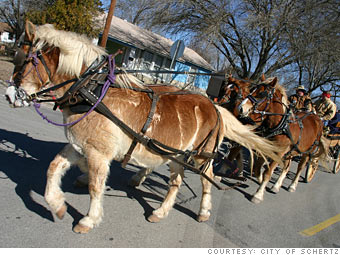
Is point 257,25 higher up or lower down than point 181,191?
higher up

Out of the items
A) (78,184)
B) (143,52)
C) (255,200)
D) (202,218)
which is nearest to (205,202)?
(202,218)

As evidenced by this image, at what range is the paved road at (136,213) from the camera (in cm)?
302

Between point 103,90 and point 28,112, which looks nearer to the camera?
point 103,90

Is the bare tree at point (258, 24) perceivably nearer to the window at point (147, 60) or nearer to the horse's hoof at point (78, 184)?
the window at point (147, 60)

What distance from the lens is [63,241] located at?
2.84 metres

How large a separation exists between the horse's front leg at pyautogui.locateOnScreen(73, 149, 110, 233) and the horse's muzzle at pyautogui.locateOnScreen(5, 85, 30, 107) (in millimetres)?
879

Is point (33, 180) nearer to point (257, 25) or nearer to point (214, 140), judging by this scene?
point (214, 140)

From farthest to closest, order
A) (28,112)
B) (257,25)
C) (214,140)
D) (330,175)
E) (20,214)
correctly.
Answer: (257,25) < (330,175) < (28,112) < (214,140) < (20,214)

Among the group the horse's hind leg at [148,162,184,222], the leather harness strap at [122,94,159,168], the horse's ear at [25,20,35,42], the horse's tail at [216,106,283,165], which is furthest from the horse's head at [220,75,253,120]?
the horse's ear at [25,20,35,42]

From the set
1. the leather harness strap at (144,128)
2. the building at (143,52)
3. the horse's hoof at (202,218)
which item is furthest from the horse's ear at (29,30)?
the building at (143,52)

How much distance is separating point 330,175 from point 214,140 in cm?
748

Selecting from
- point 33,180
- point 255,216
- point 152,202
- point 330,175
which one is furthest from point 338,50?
Answer: point 33,180

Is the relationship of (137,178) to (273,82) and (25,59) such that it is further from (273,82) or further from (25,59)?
(273,82)

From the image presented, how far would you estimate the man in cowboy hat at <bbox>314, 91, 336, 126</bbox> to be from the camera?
25.5ft
